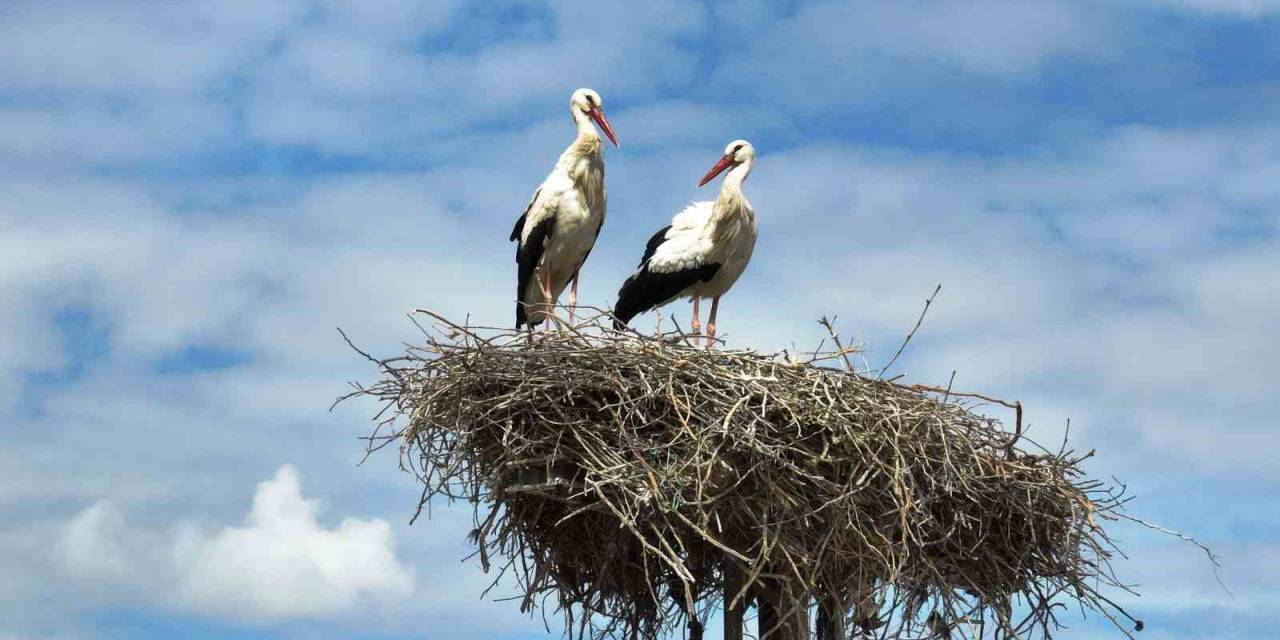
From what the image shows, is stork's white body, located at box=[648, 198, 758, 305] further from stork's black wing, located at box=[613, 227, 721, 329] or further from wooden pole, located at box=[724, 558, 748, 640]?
wooden pole, located at box=[724, 558, 748, 640]

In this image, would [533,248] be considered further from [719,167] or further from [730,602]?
[730,602]

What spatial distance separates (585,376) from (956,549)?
221 centimetres

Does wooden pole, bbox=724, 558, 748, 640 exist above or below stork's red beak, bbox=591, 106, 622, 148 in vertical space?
below

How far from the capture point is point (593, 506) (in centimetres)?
653

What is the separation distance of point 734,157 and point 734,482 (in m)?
3.23

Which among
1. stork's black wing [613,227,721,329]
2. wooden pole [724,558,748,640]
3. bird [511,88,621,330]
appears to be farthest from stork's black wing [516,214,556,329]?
wooden pole [724,558,748,640]

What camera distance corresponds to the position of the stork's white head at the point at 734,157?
9430mm

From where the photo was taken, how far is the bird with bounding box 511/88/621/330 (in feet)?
29.3

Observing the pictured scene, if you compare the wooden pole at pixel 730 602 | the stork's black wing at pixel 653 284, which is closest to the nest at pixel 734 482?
the wooden pole at pixel 730 602

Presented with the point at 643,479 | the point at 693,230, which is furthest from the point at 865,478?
the point at 693,230

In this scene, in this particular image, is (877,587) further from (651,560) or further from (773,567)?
(651,560)

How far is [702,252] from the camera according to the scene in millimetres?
9203

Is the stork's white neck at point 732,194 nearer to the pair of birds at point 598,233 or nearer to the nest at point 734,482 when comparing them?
the pair of birds at point 598,233

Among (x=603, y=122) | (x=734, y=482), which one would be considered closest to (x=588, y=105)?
(x=603, y=122)
